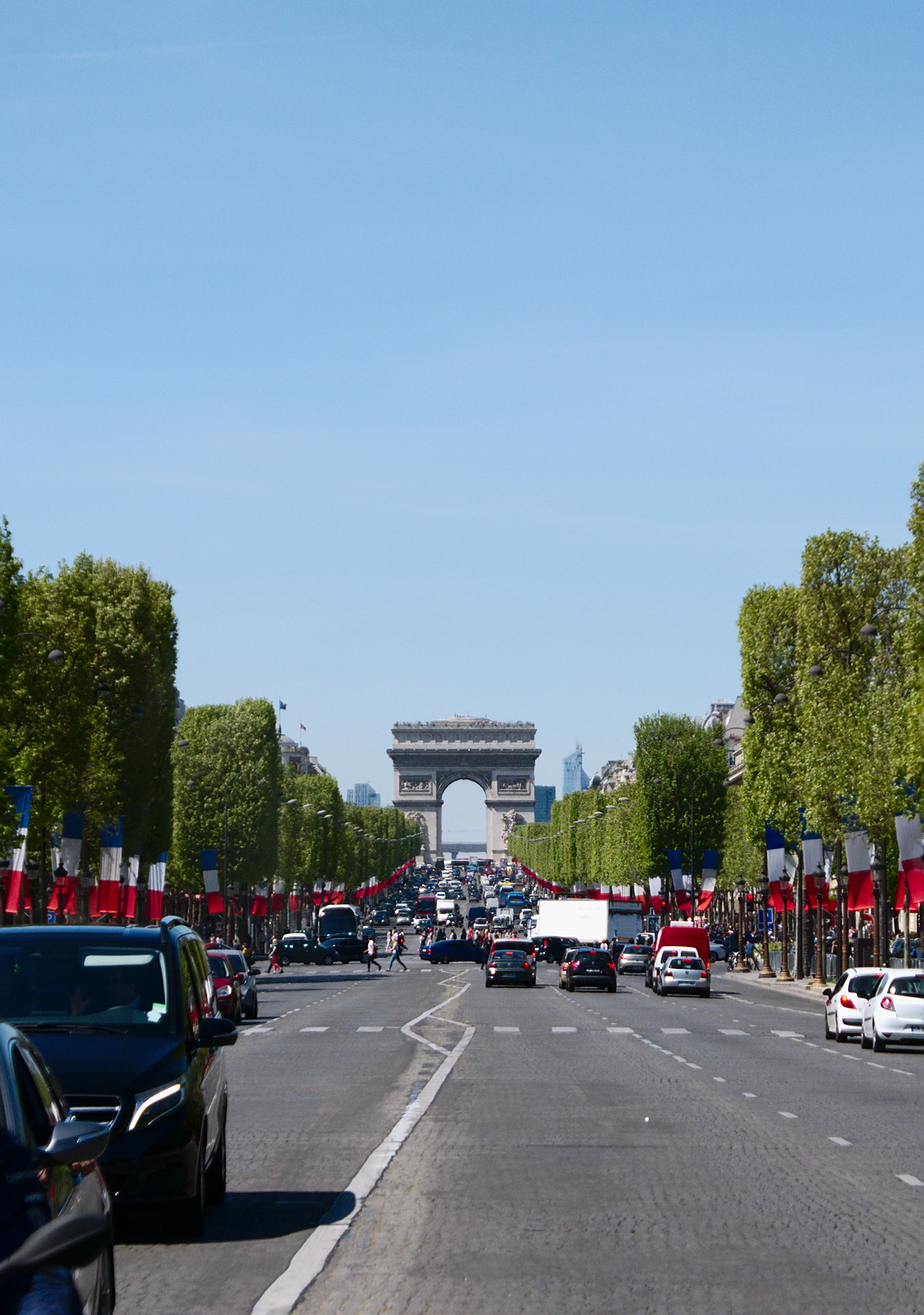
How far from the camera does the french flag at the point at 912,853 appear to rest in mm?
46469

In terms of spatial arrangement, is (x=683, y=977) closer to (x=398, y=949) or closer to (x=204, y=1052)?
(x=398, y=949)

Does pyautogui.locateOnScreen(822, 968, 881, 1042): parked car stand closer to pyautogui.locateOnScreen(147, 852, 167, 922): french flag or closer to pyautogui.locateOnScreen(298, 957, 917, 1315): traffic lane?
pyautogui.locateOnScreen(298, 957, 917, 1315): traffic lane

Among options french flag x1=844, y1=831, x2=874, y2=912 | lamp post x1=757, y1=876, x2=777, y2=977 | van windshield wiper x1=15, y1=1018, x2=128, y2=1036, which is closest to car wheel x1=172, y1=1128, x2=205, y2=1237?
van windshield wiper x1=15, y1=1018, x2=128, y2=1036

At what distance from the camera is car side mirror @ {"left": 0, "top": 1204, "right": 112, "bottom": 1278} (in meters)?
4.87

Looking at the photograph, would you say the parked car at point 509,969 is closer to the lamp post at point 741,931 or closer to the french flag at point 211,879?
the french flag at point 211,879

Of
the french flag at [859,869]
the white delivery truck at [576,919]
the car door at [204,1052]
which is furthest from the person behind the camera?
the white delivery truck at [576,919]

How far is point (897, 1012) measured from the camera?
3294 cm

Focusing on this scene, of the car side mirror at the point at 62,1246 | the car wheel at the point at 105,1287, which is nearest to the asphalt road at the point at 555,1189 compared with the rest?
the car wheel at the point at 105,1287

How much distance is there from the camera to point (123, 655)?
63.8 m

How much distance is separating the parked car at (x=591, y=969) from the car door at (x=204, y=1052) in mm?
50145

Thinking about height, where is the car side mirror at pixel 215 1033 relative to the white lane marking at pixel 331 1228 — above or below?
above

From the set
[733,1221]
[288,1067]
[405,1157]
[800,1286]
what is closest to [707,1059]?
[288,1067]

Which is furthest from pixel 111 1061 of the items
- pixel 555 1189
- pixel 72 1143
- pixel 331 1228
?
pixel 72 1143

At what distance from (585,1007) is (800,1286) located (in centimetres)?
4090
